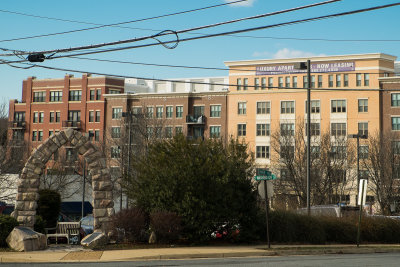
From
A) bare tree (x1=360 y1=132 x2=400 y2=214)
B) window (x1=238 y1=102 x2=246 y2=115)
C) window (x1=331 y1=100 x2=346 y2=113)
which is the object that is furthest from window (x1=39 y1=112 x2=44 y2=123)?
bare tree (x1=360 y1=132 x2=400 y2=214)

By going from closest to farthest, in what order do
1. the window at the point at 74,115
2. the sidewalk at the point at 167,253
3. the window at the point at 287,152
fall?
the sidewalk at the point at 167,253 → the window at the point at 287,152 → the window at the point at 74,115

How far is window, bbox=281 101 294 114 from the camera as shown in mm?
74250

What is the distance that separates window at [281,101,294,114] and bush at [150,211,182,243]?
5267 cm

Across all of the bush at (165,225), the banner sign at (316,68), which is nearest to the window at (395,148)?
the banner sign at (316,68)

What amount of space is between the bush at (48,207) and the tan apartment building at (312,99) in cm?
4287

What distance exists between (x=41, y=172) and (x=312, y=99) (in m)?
54.5

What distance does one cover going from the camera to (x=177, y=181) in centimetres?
2409

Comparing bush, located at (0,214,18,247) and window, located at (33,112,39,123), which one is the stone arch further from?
window, located at (33,112,39,123)

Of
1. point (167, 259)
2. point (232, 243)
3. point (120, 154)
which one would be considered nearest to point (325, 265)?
point (167, 259)

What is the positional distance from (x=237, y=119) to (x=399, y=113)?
20.4 m

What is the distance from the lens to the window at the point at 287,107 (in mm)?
74250

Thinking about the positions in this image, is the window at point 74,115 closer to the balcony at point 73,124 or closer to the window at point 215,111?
the balcony at point 73,124

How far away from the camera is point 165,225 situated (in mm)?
22781

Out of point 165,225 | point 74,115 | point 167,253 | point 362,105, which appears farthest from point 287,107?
point 167,253
